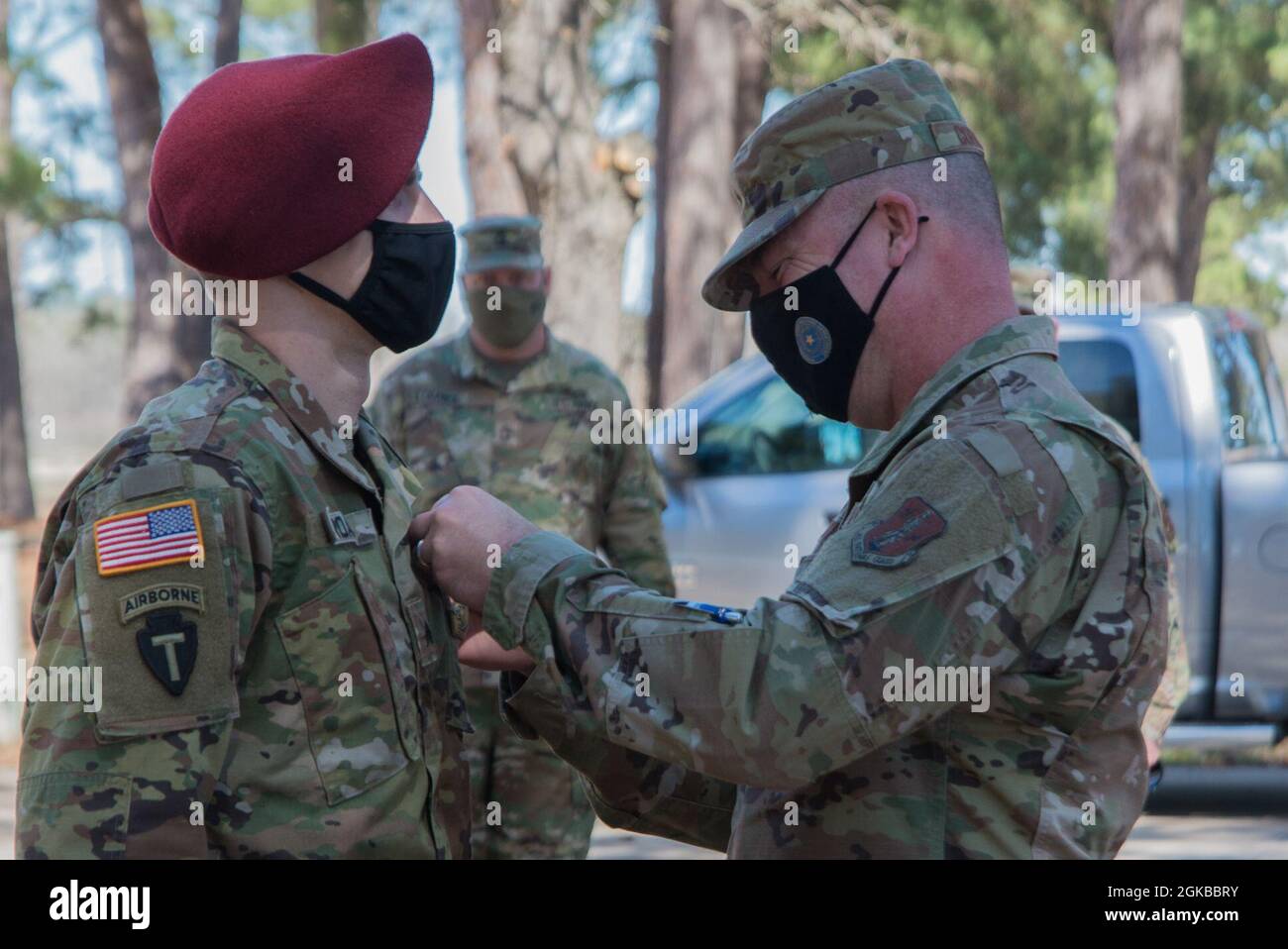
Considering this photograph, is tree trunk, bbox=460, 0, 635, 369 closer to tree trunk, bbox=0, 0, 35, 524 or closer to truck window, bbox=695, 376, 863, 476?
truck window, bbox=695, 376, 863, 476

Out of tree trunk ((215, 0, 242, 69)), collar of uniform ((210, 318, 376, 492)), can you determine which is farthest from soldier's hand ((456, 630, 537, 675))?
tree trunk ((215, 0, 242, 69))

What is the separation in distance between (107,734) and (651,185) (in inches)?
609

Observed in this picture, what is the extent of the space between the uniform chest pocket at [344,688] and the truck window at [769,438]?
4810 mm

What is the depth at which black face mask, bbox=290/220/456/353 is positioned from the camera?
230 centimetres

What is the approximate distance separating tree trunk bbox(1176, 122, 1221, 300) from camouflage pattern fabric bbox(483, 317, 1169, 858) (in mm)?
18881

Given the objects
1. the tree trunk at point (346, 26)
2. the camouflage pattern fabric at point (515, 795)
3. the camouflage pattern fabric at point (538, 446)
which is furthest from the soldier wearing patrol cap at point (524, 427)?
the tree trunk at point (346, 26)

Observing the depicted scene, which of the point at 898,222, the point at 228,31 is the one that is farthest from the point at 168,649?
the point at 228,31

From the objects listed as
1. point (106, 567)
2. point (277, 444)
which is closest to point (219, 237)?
point (277, 444)

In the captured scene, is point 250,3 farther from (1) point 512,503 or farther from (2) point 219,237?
(2) point 219,237

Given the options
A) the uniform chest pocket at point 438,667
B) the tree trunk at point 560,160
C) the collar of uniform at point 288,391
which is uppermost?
the tree trunk at point 560,160

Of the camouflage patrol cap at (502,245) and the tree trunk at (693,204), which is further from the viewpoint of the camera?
the tree trunk at (693,204)

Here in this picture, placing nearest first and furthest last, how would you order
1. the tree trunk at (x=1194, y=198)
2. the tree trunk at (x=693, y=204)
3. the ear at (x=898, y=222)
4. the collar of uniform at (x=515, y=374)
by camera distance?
1. the ear at (x=898, y=222)
2. the collar of uniform at (x=515, y=374)
3. the tree trunk at (x=693, y=204)
4. the tree trunk at (x=1194, y=198)

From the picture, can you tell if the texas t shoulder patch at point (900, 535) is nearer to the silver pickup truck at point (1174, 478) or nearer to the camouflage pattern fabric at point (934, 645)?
the camouflage pattern fabric at point (934, 645)

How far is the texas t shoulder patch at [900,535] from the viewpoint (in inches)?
76.7
